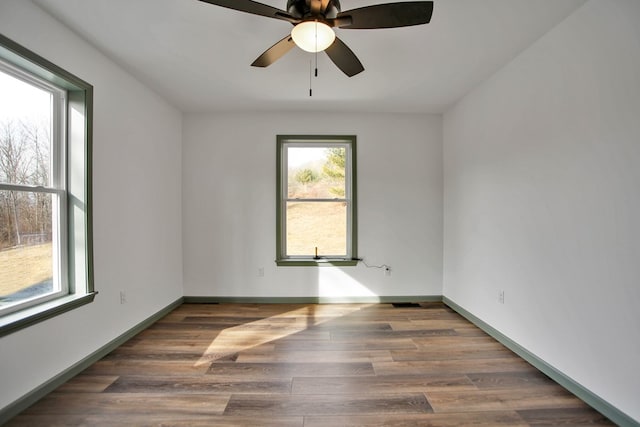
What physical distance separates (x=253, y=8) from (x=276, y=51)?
1.33 feet

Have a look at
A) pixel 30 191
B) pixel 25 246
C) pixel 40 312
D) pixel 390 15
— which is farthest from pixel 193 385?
pixel 390 15

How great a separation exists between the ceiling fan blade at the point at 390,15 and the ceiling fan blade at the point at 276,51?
0.39 m

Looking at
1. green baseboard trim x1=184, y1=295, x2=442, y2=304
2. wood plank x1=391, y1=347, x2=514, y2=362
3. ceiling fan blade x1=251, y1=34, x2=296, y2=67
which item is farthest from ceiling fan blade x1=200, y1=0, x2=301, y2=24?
green baseboard trim x1=184, y1=295, x2=442, y2=304

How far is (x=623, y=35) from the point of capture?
1602mm

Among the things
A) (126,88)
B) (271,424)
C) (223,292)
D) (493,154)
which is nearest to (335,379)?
(271,424)

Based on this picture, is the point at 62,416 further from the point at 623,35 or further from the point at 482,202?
the point at 623,35

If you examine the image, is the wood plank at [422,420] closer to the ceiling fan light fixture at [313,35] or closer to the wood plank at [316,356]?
the wood plank at [316,356]

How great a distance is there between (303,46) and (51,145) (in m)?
2.02

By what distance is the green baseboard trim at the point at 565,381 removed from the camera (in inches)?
64.0

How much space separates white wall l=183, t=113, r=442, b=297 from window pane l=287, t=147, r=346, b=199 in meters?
0.24

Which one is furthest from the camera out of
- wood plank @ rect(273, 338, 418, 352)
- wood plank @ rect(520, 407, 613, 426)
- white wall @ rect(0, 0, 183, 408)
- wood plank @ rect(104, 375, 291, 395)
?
wood plank @ rect(273, 338, 418, 352)

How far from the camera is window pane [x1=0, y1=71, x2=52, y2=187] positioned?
1797 millimetres

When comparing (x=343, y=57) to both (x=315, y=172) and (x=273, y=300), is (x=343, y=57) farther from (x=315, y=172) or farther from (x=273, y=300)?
(x=273, y=300)

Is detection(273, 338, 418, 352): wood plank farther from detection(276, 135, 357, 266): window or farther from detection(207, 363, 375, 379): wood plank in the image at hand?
detection(276, 135, 357, 266): window
